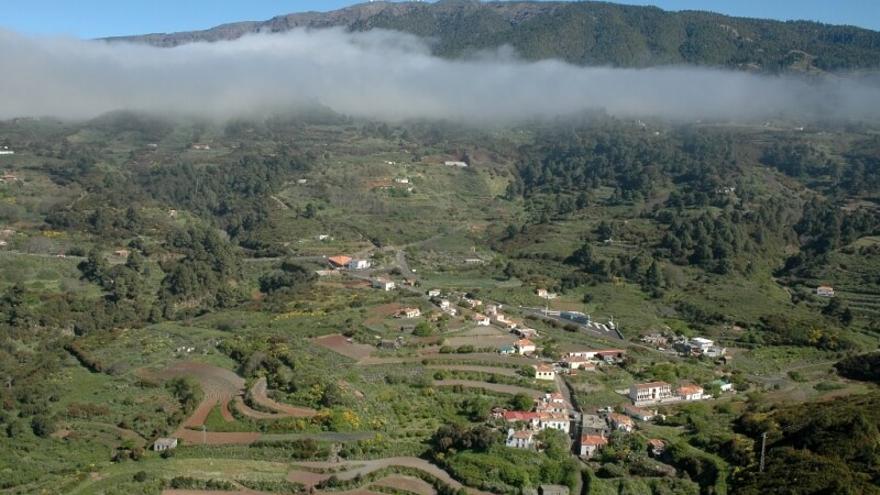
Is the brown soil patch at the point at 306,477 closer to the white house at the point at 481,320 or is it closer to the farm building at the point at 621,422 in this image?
the farm building at the point at 621,422

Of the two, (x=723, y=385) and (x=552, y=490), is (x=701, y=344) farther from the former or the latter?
(x=552, y=490)

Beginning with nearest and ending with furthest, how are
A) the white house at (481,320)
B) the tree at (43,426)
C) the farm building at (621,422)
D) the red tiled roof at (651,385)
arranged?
the tree at (43,426) → the farm building at (621,422) → the red tiled roof at (651,385) → the white house at (481,320)

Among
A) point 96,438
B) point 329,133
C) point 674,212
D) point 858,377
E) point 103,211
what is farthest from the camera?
point 329,133

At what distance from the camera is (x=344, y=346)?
1459 inches

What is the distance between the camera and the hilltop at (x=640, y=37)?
12519 centimetres

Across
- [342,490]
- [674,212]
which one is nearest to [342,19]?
[674,212]

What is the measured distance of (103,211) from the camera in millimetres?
58281

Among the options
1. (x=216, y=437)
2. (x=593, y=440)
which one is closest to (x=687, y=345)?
(x=593, y=440)

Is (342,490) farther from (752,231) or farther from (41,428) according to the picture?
(752,231)

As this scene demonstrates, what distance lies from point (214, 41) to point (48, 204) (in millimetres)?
108418

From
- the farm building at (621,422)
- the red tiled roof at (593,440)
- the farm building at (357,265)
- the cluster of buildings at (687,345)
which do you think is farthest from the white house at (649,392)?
the farm building at (357,265)

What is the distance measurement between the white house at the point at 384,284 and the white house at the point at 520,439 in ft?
70.0

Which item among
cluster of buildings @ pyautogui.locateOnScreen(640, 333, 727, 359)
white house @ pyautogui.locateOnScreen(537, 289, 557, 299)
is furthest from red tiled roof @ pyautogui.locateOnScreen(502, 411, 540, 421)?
white house @ pyautogui.locateOnScreen(537, 289, 557, 299)

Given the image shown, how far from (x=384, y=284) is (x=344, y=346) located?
12.8 m
